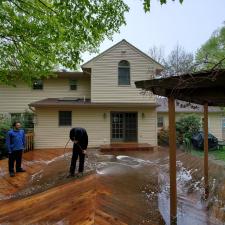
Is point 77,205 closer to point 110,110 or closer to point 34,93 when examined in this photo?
point 110,110

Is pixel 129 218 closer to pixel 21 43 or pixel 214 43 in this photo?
pixel 21 43

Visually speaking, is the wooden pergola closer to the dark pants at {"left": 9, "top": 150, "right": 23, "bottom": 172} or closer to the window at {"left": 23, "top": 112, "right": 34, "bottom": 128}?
the dark pants at {"left": 9, "top": 150, "right": 23, "bottom": 172}

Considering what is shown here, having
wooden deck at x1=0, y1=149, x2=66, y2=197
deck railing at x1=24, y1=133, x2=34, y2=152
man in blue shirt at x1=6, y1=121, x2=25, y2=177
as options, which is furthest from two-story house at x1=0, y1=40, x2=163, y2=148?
man in blue shirt at x1=6, y1=121, x2=25, y2=177

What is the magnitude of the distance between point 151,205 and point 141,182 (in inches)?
74.9

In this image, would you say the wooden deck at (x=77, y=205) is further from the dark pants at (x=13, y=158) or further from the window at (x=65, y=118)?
the window at (x=65, y=118)

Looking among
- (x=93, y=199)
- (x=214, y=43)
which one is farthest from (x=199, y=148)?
(x=214, y=43)

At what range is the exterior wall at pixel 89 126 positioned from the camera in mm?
16422

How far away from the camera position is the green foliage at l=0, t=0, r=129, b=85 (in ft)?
22.4

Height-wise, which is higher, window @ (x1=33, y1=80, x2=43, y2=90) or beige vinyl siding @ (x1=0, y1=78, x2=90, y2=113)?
window @ (x1=33, y1=80, x2=43, y2=90)

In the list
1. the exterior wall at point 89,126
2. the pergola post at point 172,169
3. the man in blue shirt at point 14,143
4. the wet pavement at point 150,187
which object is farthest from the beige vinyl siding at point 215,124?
the pergola post at point 172,169

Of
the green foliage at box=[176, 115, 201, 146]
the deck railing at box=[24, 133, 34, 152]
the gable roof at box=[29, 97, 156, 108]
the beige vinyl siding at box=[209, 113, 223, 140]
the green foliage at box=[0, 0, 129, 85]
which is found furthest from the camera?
the beige vinyl siding at box=[209, 113, 223, 140]

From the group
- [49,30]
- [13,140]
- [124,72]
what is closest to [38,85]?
[124,72]

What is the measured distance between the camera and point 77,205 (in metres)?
5.43

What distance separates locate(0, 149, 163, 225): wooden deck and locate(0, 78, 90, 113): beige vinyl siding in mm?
10777
